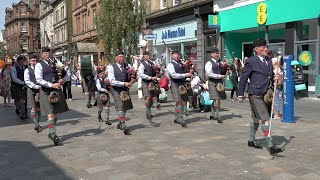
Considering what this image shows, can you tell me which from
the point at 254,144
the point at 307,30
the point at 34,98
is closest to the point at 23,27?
the point at 307,30

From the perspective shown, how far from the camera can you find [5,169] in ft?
18.3

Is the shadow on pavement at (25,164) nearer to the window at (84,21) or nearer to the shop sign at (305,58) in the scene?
the shop sign at (305,58)

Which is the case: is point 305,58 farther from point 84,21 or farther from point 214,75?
point 84,21

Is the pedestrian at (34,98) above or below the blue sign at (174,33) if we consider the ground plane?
below

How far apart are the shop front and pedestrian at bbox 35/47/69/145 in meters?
13.1

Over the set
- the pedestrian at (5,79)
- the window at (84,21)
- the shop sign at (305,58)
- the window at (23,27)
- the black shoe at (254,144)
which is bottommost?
the black shoe at (254,144)

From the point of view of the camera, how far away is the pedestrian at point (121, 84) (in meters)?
8.08

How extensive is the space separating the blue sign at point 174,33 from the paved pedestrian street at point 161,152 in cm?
1257

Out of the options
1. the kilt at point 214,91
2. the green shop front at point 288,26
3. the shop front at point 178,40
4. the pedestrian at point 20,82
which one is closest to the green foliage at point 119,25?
the shop front at point 178,40

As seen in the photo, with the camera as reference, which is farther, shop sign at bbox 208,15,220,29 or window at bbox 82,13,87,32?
window at bbox 82,13,87,32

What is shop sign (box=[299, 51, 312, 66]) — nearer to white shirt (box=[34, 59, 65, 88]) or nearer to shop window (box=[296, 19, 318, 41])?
shop window (box=[296, 19, 318, 41])

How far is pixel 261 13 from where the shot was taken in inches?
623

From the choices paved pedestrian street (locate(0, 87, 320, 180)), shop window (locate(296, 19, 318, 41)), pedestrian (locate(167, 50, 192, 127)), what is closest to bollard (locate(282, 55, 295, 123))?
paved pedestrian street (locate(0, 87, 320, 180))

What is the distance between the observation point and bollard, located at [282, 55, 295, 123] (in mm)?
9102
